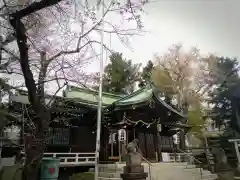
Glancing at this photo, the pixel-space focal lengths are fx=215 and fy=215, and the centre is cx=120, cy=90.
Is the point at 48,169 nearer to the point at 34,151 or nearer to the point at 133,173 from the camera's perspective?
the point at 34,151

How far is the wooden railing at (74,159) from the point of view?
13.5 meters

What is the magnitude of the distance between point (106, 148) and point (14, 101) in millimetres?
7295

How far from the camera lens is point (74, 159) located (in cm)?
1473

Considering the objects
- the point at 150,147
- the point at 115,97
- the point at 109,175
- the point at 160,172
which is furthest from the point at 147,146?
the point at 115,97

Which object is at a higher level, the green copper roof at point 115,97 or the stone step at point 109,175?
the green copper roof at point 115,97

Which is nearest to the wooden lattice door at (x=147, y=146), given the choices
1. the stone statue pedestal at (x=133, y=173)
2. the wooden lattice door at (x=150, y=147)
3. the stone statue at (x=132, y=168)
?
the wooden lattice door at (x=150, y=147)

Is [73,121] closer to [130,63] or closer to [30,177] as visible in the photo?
[30,177]

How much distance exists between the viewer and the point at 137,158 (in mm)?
8266

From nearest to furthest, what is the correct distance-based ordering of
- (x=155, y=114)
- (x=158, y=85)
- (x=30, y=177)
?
(x=30, y=177)
(x=155, y=114)
(x=158, y=85)

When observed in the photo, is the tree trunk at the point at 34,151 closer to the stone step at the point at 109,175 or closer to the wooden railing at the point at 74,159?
the stone step at the point at 109,175

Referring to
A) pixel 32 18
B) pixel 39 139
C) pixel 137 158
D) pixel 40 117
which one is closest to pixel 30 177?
pixel 39 139

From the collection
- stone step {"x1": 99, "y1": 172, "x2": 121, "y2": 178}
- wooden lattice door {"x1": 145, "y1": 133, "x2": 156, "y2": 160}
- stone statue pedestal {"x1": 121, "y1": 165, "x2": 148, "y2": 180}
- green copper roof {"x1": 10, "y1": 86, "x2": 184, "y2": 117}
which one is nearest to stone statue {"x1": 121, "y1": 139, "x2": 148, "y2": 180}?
stone statue pedestal {"x1": 121, "y1": 165, "x2": 148, "y2": 180}

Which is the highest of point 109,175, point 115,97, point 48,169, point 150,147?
point 115,97

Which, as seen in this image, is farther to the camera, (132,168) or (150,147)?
(150,147)
